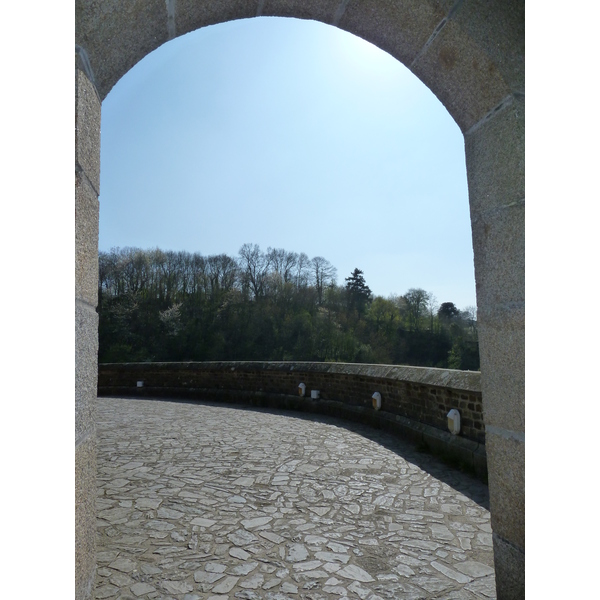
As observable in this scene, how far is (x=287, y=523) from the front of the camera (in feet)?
12.0

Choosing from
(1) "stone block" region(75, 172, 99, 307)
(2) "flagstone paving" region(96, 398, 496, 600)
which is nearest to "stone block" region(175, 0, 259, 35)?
(1) "stone block" region(75, 172, 99, 307)

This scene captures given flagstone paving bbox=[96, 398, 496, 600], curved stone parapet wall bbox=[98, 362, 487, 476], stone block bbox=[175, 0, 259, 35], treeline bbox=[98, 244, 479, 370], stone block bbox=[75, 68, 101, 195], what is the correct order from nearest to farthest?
stone block bbox=[75, 68, 101, 195]
stone block bbox=[175, 0, 259, 35]
flagstone paving bbox=[96, 398, 496, 600]
curved stone parapet wall bbox=[98, 362, 487, 476]
treeline bbox=[98, 244, 479, 370]

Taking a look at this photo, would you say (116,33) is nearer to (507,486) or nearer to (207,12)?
(207,12)

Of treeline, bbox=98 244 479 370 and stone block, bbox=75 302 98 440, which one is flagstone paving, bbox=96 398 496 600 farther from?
treeline, bbox=98 244 479 370

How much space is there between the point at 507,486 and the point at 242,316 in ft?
117

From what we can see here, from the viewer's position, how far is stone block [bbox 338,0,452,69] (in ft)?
6.34

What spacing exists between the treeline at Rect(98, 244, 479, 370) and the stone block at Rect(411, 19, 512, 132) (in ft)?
107

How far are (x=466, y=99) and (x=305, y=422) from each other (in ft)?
24.9

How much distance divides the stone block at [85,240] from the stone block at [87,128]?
53mm

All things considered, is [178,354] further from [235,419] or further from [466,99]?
[466,99]

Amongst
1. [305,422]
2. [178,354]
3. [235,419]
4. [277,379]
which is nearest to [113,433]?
[235,419]

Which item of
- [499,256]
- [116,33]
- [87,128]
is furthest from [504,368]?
[116,33]

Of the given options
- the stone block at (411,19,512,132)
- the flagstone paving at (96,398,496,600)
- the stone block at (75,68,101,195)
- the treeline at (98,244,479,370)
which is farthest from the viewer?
the treeline at (98,244,479,370)

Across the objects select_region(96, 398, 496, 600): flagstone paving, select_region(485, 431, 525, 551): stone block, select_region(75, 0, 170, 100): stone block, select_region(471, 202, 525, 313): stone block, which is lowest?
select_region(96, 398, 496, 600): flagstone paving
